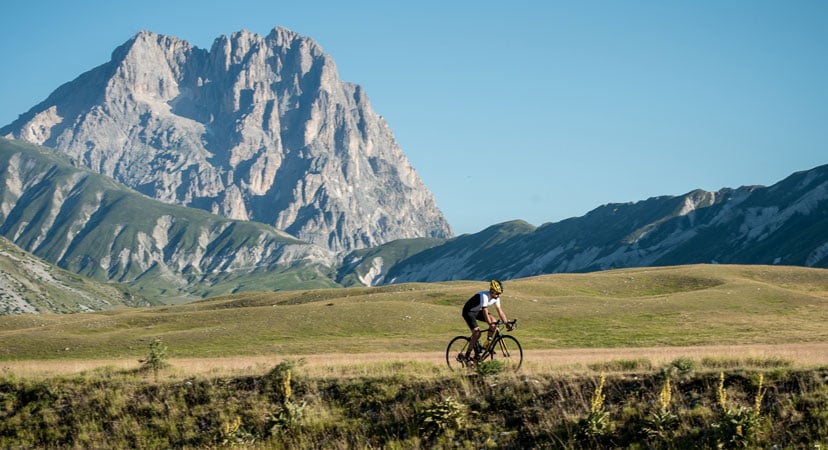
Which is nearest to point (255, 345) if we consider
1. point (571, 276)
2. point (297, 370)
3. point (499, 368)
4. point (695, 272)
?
point (297, 370)

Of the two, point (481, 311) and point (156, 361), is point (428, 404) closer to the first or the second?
point (481, 311)

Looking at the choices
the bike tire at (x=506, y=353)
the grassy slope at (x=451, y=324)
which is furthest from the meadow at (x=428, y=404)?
the grassy slope at (x=451, y=324)

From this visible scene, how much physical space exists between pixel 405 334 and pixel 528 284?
3520cm

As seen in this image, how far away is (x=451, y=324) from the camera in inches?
2596

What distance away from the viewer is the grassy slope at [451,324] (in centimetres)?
5275

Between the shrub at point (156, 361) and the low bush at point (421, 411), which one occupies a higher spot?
the shrub at point (156, 361)

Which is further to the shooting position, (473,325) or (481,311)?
(473,325)

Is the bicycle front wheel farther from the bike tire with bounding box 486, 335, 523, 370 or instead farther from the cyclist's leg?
the cyclist's leg

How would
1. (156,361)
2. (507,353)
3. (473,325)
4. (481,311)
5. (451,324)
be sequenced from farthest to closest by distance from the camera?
1. (451,324)
2. (156,361)
3. (507,353)
4. (473,325)
5. (481,311)

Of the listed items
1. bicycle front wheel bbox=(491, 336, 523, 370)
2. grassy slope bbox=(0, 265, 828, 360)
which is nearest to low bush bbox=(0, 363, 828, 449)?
bicycle front wheel bbox=(491, 336, 523, 370)

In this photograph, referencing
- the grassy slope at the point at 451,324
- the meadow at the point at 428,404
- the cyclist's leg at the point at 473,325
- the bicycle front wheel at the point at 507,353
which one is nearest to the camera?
the meadow at the point at 428,404

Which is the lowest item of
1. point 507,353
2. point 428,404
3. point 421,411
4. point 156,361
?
point 421,411

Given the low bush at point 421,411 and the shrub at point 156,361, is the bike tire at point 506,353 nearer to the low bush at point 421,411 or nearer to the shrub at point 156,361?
the low bush at point 421,411

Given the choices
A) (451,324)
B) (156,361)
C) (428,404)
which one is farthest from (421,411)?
(451,324)
